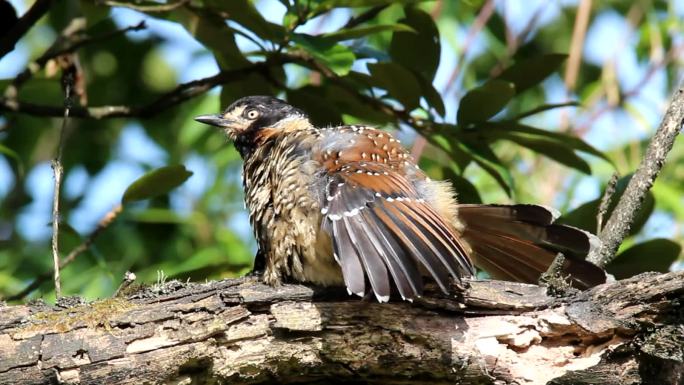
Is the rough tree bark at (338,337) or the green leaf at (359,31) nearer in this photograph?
the rough tree bark at (338,337)

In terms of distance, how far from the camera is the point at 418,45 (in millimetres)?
4477

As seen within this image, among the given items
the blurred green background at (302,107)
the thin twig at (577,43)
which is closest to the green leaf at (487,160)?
the blurred green background at (302,107)

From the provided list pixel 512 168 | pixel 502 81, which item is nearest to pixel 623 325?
pixel 502 81

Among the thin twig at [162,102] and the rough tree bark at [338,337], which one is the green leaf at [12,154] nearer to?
the thin twig at [162,102]

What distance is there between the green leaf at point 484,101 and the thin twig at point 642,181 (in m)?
0.66

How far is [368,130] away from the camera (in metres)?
4.17

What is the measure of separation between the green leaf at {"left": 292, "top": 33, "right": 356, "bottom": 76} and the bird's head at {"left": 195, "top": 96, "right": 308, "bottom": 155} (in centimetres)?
62

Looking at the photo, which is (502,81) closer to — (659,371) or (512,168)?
(659,371)

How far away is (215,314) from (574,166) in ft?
6.54

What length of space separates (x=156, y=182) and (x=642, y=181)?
1896 millimetres

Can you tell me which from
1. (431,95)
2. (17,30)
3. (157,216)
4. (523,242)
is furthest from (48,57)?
(523,242)

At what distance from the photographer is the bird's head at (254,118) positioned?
462 cm

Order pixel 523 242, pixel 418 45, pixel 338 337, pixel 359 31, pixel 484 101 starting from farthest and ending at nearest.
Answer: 1. pixel 418 45
2. pixel 484 101
3. pixel 359 31
4. pixel 523 242
5. pixel 338 337

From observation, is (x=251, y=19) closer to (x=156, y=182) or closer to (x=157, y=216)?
(x=156, y=182)
